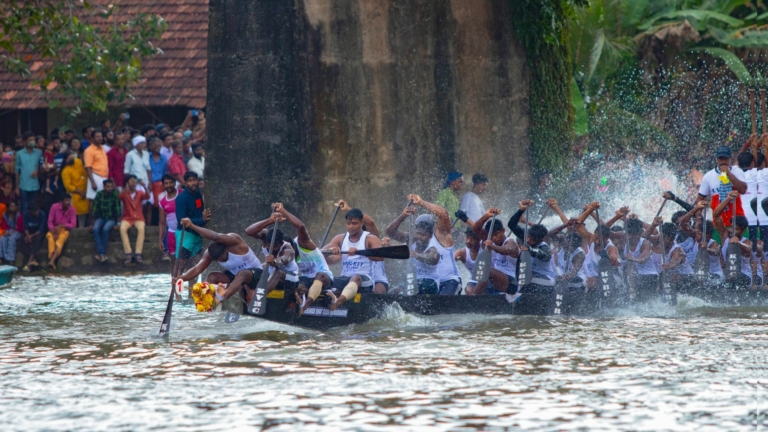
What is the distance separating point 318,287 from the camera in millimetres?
13039

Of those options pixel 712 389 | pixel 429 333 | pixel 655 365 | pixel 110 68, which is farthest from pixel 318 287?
pixel 110 68

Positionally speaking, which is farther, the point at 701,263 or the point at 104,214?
the point at 104,214

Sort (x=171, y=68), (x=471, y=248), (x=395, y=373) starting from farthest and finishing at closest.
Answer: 1. (x=171, y=68)
2. (x=471, y=248)
3. (x=395, y=373)

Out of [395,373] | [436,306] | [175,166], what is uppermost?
[175,166]

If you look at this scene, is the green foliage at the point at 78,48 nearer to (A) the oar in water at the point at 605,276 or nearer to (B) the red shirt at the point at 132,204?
(B) the red shirt at the point at 132,204

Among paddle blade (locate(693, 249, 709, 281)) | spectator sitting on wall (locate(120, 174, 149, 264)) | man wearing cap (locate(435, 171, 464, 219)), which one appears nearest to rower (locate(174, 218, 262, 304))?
man wearing cap (locate(435, 171, 464, 219))

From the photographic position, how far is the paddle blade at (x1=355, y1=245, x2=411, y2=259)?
13.6 metres

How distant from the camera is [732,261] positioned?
1530 cm

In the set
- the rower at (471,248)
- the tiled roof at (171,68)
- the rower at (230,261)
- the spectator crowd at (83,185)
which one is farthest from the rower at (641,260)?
the tiled roof at (171,68)

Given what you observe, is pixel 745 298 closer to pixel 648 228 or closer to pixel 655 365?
pixel 648 228

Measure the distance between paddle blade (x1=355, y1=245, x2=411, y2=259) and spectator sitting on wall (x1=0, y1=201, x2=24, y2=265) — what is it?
8783mm

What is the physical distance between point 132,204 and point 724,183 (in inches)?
378

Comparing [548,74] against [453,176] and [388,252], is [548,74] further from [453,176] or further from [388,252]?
[388,252]

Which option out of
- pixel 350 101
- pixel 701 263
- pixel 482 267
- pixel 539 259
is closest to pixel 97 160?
pixel 350 101
